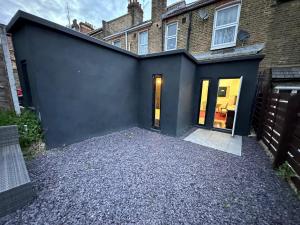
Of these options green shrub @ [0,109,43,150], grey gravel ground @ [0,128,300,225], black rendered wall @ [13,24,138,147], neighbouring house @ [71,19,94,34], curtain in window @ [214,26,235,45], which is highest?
neighbouring house @ [71,19,94,34]

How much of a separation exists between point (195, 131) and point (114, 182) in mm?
3883

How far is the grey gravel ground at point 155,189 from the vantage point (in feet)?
5.21

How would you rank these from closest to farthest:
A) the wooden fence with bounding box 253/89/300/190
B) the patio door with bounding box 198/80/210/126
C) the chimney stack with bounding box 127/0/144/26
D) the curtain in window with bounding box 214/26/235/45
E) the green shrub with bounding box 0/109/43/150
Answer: the wooden fence with bounding box 253/89/300/190 → the green shrub with bounding box 0/109/43/150 → the patio door with bounding box 198/80/210/126 → the curtain in window with bounding box 214/26/235/45 → the chimney stack with bounding box 127/0/144/26

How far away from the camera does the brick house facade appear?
4.57m

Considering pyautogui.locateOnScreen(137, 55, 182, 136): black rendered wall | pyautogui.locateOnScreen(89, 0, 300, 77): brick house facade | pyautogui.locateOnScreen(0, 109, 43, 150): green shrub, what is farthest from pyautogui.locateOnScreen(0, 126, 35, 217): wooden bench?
pyautogui.locateOnScreen(89, 0, 300, 77): brick house facade

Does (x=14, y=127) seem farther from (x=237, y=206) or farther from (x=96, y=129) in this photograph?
(x=237, y=206)

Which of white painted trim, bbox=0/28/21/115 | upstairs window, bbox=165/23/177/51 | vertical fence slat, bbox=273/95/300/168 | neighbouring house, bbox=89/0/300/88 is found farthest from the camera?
upstairs window, bbox=165/23/177/51

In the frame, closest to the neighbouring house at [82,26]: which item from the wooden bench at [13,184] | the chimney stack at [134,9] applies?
the chimney stack at [134,9]

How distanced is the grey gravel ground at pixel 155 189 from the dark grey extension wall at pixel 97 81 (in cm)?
99

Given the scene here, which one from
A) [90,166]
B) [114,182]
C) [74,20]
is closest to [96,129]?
[90,166]

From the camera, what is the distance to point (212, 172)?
254cm

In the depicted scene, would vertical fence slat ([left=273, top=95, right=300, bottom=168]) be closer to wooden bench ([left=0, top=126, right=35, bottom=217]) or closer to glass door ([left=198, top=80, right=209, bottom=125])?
glass door ([left=198, top=80, right=209, bottom=125])

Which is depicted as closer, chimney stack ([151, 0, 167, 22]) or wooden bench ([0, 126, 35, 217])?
wooden bench ([0, 126, 35, 217])

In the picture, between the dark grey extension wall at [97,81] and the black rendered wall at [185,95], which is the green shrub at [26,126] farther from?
the black rendered wall at [185,95]
